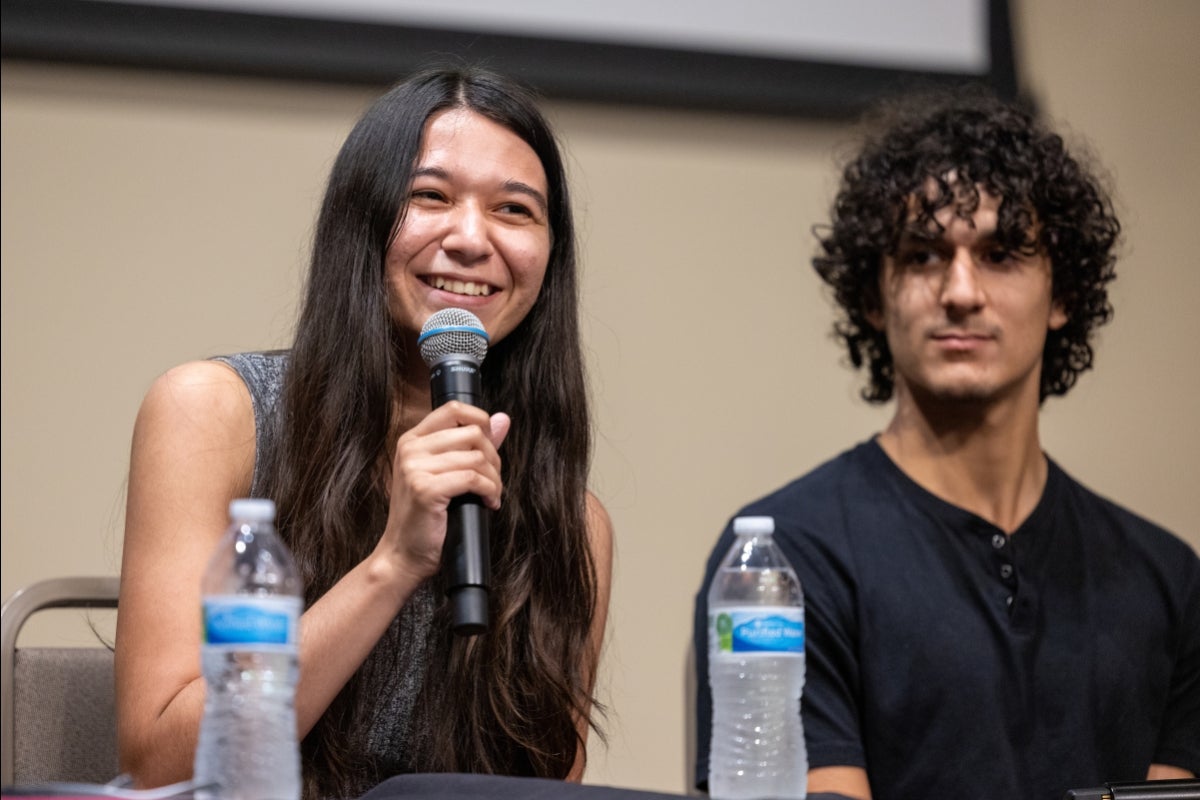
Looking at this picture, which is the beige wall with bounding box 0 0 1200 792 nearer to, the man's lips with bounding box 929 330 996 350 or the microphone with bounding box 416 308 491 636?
the man's lips with bounding box 929 330 996 350

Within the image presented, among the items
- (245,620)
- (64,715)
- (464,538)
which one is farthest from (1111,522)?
(245,620)

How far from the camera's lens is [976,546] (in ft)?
7.02

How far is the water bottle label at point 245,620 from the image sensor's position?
96 centimetres

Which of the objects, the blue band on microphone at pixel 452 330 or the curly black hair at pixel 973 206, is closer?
the blue band on microphone at pixel 452 330

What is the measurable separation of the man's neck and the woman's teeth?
0.84 m

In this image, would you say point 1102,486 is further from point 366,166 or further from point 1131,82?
point 366,166

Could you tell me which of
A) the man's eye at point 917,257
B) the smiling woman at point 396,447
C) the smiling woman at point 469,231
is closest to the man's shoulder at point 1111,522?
the man's eye at point 917,257

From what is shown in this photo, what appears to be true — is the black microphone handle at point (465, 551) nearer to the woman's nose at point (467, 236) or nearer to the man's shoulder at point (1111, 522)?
the woman's nose at point (467, 236)

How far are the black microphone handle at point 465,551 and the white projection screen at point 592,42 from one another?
156 cm

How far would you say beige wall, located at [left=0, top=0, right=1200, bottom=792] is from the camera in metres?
2.57

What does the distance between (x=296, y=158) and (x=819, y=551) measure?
1281 mm

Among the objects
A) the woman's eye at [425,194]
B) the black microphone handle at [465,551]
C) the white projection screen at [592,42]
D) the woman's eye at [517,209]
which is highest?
the white projection screen at [592,42]

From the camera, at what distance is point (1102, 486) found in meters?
3.10

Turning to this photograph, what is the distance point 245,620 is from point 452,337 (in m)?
0.54
